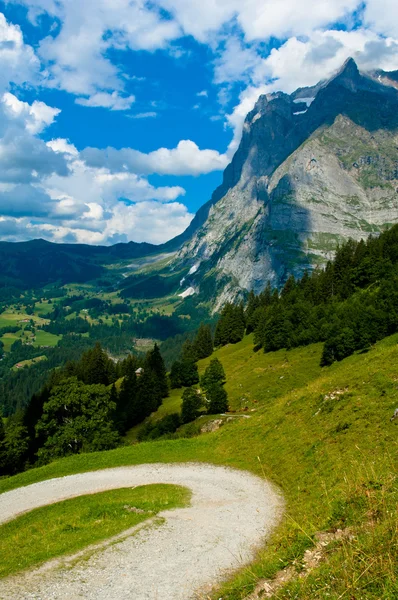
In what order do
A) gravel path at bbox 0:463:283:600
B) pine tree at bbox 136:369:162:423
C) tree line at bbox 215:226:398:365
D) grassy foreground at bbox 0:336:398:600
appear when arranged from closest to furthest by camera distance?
grassy foreground at bbox 0:336:398:600 < gravel path at bbox 0:463:283:600 < tree line at bbox 215:226:398:365 < pine tree at bbox 136:369:162:423

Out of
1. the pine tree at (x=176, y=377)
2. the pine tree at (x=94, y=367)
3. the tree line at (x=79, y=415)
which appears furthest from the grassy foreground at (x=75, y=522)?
the pine tree at (x=94, y=367)

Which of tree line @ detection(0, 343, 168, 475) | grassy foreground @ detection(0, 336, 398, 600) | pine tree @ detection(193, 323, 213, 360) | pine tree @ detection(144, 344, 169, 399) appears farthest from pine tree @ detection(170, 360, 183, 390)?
grassy foreground @ detection(0, 336, 398, 600)

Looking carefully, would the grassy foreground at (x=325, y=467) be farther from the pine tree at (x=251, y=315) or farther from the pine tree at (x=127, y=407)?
the pine tree at (x=251, y=315)

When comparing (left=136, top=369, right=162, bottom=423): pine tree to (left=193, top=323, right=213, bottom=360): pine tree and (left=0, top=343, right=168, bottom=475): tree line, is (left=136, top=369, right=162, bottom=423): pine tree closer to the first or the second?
(left=0, top=343, right=168, bottom=475): tree line

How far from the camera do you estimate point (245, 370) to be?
8112 centimetres

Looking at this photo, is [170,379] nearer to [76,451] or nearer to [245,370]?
[245,370]

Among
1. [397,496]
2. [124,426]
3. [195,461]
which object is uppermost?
[397,496]

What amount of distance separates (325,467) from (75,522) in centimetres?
Answer: 1338

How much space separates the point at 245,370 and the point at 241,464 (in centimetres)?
5559

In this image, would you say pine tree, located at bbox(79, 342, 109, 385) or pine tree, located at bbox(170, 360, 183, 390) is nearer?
pine tree, located at bbox(170, 360, 183, 390)

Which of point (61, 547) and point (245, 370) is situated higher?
point (61, 547)

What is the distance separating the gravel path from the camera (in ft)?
36.3

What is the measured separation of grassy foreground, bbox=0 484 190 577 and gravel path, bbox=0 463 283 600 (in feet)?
3.46

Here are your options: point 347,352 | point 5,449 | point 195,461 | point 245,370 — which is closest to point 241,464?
point 195,461
